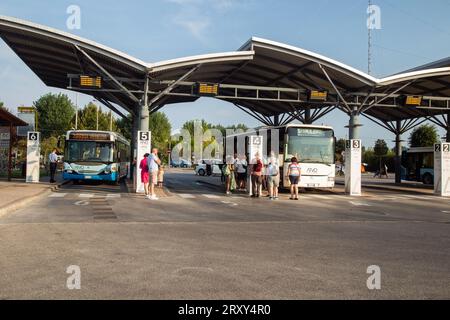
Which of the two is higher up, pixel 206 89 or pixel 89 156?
pixel 206 89

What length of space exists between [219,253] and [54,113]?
69693mm

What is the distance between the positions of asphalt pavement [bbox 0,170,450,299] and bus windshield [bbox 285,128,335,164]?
783 cm

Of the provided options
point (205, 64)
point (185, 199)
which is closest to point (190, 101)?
point (205, 64)

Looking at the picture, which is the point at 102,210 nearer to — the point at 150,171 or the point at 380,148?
the point at 150,171

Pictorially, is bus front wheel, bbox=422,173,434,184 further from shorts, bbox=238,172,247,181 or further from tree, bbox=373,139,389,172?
tree, bbox=373,139,389,172

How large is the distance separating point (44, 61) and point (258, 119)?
16.1 metres

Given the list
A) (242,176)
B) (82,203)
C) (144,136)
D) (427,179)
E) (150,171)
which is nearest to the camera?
(82,203)

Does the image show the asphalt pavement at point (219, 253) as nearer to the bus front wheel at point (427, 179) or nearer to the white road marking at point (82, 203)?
the white road marking at point (82, 203)

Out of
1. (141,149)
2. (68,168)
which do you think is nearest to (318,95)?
(141,149)

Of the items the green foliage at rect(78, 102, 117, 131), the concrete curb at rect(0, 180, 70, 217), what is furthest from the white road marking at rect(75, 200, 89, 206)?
the green foliage at rect(78, 102, 117, 131)

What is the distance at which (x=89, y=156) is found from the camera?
25.5 metres

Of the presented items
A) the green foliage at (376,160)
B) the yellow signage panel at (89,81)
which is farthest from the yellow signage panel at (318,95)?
the green foliage at (376,160)

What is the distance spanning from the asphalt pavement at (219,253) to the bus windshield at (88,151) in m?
10.8

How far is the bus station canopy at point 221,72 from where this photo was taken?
813 inches
